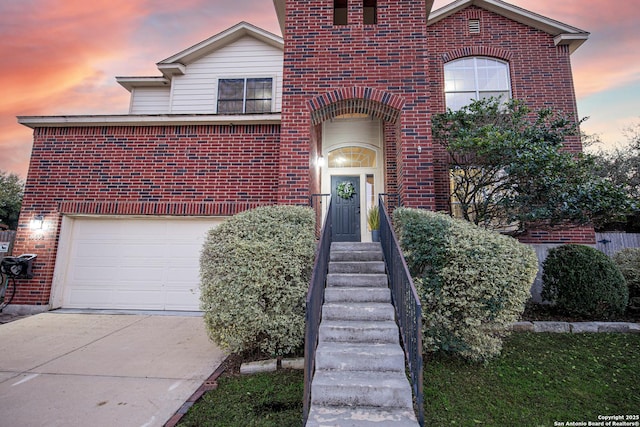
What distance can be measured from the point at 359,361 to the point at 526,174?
4.66m

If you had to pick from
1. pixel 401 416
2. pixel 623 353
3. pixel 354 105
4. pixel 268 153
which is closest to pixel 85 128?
pixel 268 153

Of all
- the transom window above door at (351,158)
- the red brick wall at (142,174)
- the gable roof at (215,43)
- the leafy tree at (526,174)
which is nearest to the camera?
the leafy tree at (526,174)

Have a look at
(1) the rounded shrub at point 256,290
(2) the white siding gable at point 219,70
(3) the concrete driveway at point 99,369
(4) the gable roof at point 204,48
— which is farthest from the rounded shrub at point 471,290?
(4) the gable roof at point 204,48

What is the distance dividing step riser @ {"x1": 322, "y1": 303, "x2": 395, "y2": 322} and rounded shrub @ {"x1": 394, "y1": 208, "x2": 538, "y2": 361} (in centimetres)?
46

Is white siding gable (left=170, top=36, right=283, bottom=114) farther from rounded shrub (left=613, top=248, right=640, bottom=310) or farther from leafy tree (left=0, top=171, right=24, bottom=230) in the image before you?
leafy tree (left=0, top=171, right=24, bottom=230)

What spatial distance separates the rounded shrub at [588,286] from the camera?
5.04 metres

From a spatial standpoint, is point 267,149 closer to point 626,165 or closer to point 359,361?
point 359,361

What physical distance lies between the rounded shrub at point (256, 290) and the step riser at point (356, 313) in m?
0.35

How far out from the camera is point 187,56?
899 cm

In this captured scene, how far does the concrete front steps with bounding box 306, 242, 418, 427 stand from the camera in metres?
2.50

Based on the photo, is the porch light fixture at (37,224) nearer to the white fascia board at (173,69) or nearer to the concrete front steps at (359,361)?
the white fascia board at (173,69)

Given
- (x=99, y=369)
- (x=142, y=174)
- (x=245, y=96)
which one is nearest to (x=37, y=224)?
(x=142, y=174)

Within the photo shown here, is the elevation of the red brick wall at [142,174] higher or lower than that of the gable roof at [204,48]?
lower

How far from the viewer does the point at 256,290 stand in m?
3.51
